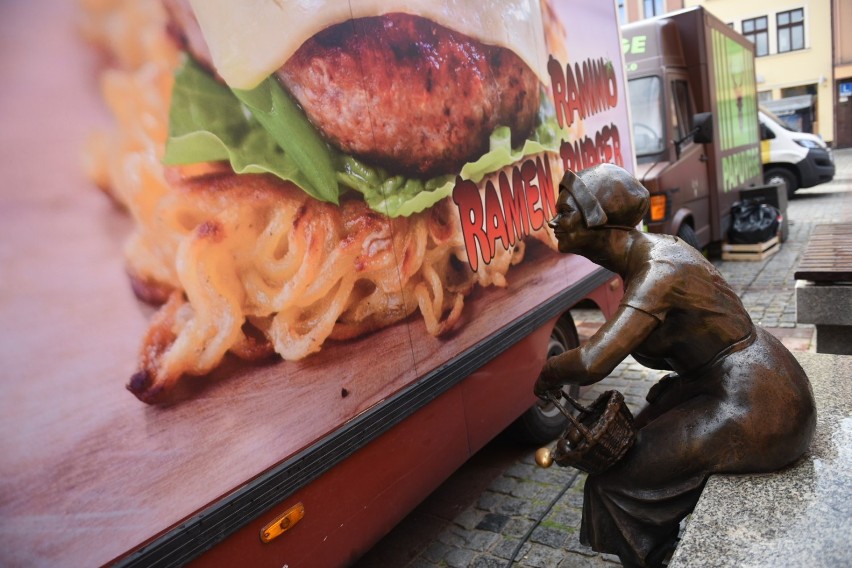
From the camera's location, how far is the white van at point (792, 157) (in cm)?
1353

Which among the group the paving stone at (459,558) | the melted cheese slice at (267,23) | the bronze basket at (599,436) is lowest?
the paving stone at (459,558)

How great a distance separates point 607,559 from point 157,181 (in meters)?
2.63

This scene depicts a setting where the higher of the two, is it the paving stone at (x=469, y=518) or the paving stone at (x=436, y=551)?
the paving stone at (x=436, y=551)

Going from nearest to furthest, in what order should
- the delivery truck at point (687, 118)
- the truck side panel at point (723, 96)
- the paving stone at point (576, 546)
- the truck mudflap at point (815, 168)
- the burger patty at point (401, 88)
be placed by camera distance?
1. the burger patty at point (401, 88)
2. the paving stone at point (576, 546)
3. the delivery truck at point (687, 118)
4. the truck side panel at point (723, 96)
5. the truck mudflap at point (815, 168)

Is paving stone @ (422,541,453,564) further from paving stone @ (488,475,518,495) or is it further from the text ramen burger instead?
the text ramen burger

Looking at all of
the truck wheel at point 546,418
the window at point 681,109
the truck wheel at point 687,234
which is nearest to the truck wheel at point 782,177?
the window at point 681,109

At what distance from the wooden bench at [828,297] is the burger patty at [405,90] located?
2.18 metres

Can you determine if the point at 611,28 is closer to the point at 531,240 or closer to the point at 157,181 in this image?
the point at 531,240

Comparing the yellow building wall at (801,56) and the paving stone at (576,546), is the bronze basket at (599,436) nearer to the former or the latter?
the paving stone at (576,546)

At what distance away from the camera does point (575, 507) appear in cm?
340

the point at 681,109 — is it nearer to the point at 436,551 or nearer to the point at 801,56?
the point at 436,551

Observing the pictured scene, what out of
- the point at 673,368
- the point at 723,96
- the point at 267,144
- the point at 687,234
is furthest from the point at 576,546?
the point at 723,96

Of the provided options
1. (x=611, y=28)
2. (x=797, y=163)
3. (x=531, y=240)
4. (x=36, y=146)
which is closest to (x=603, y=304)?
(x=531, y=240)

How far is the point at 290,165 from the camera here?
209cm
